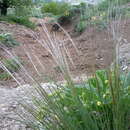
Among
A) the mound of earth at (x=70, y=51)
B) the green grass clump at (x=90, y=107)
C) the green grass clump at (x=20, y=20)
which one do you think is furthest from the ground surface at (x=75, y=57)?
the green grass clump at (x=20, y=20)

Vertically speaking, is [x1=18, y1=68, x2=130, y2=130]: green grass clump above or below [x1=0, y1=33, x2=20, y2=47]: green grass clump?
above

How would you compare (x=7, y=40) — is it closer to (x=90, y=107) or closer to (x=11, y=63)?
(x=11, y=63)

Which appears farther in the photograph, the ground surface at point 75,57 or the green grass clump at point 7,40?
the green grass clump at point 7,40

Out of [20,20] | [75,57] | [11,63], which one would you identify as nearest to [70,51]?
[75,57]

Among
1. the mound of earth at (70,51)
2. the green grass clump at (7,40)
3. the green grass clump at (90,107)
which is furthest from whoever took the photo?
the green grass clump at (7,40)

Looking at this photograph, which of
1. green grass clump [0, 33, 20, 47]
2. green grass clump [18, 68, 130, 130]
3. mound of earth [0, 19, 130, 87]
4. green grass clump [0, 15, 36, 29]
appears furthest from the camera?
green grass clump [0, 15, 36, 29]

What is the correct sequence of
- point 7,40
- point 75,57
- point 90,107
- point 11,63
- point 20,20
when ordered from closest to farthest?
1. point 90,107
2. point 11,63
3. point 75,57
4. point 7,40
5. point 20,20

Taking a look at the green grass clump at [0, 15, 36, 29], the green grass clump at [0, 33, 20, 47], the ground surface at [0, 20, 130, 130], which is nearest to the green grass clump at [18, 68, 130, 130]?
the ground surface at [0, 20, 130, 130]

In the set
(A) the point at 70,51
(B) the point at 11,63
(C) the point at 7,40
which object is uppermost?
(B) the point at 11,63

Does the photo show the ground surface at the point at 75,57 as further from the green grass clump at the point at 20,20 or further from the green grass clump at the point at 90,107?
the green grass clump at the point at 20,20

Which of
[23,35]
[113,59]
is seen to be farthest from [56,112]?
[23,35]

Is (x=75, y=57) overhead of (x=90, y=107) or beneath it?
beneath

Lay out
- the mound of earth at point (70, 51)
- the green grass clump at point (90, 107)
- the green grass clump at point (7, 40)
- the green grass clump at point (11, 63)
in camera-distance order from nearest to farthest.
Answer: the green grass clump at point (90, 107)
the green grass clump at point (11, 63)
the mound of earth at point (70, 51)
the green grass clump at point (7, 40)

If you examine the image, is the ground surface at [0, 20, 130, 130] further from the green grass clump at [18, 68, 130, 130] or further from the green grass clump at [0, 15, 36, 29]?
the green grass clump at [0, 15, 36, 29]
